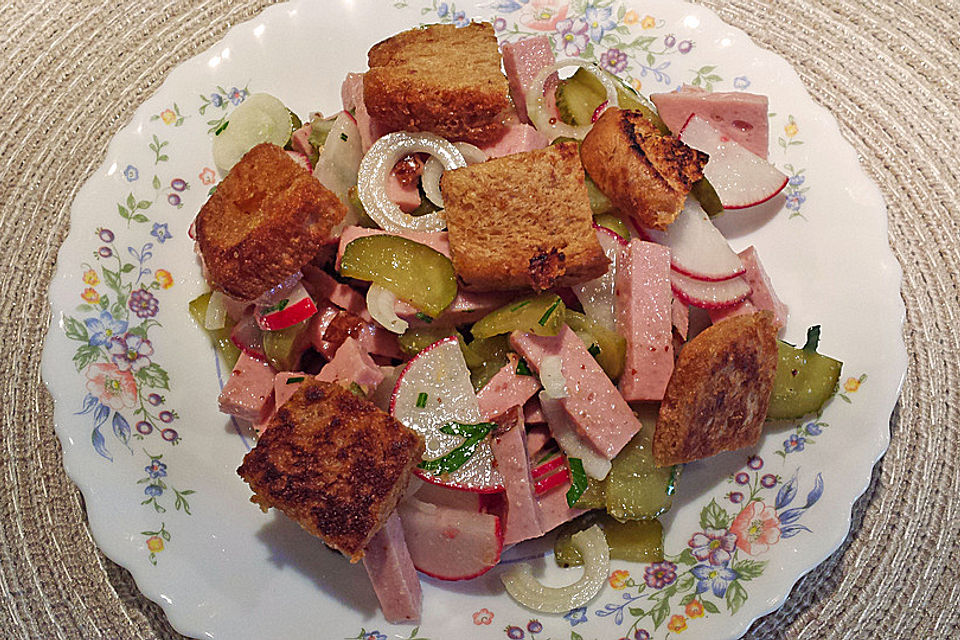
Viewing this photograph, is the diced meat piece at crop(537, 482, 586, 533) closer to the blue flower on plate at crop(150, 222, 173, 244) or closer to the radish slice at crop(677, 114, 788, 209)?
the radish slice at crop(677, 114, 788, 209)

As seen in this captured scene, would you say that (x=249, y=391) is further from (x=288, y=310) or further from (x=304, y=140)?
(x=304, y=140)

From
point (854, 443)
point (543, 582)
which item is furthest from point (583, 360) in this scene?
point (854, 443)

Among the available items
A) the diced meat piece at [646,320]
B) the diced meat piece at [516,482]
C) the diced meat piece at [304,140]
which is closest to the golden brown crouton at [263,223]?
the diced meat piece at [304,140]

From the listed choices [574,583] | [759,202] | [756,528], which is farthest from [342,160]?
[756,528]

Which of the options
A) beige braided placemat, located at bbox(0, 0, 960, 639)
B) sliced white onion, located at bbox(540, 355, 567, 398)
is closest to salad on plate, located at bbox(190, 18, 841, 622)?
sliced white onion, located at bbox(540, 355, 567, 398)

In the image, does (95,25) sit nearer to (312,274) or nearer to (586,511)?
(312,274)
